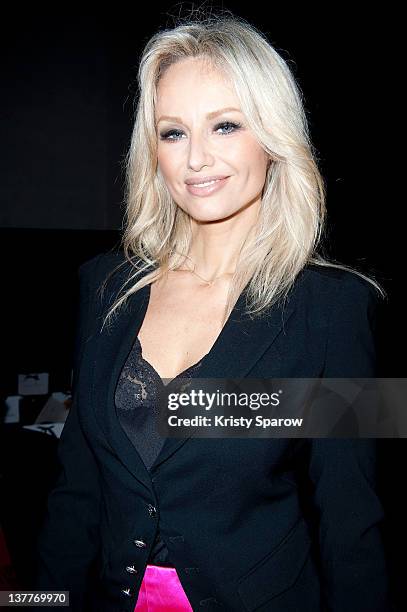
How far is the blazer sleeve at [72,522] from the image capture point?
127cm

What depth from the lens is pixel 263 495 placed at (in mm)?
1104

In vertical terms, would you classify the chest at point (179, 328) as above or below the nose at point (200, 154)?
below

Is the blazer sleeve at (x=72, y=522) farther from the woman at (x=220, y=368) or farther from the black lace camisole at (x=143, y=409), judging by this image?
the black lace camisole at (x=143, y=409)

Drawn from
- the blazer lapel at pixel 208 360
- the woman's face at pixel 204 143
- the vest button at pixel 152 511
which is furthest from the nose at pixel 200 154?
the vest button at pixel 152 511

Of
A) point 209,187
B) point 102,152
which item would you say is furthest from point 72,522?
point 102,152

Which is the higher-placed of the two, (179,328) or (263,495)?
(179,328)

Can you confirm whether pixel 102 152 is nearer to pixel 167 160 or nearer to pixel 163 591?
pixel 167 160

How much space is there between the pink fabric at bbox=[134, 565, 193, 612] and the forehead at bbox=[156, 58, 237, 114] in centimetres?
94

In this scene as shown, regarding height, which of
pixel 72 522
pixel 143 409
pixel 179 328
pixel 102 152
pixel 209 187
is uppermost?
pixel 209 187

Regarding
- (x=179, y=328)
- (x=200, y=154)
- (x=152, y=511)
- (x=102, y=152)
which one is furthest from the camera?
(x=102, y=152)

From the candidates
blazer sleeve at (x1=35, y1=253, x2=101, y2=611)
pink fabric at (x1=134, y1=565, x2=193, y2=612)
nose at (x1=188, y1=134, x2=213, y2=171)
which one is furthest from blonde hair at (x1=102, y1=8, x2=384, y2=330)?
pink fabric at (x1=134, y1=565, x2=193, y2=612)

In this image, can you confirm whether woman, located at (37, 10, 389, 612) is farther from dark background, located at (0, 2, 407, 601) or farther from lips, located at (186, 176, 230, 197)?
dark background, located at (0, 2, 407, 601)

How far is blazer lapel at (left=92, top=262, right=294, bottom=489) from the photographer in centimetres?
109

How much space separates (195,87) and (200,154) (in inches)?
5.6
